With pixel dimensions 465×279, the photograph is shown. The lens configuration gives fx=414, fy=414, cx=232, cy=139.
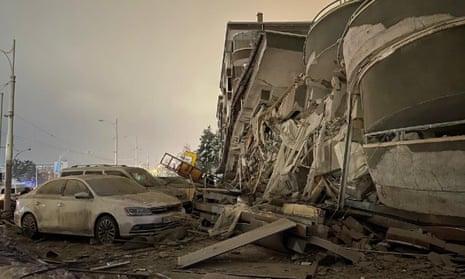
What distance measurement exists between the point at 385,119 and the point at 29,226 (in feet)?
32.3

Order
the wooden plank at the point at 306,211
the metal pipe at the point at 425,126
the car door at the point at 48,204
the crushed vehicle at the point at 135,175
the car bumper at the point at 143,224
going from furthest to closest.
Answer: the crushed vehicle at the point at 135,175 → the car door at the point at 48,204 → the car bumper at the point at 143,224 → the wooden plank at the point at 306,211 → the metal pipe at the point at 425,126

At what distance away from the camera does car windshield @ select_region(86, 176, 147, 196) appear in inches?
422

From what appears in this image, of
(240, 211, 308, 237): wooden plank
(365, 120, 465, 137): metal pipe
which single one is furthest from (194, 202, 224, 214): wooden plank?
(365, 120, 465, 137): metal pipe

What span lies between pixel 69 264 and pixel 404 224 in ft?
19.4

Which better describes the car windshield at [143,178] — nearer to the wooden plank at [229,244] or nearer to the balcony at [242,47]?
the wooden plank at [229,244]

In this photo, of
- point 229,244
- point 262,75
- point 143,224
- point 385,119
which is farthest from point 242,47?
point 229,244

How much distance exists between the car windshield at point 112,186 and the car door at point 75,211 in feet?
0.81

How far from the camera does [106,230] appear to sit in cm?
996

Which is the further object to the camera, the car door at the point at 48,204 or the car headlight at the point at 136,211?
the car door at the point at 48,204

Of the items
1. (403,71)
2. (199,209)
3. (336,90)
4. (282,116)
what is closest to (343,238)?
(403,71)

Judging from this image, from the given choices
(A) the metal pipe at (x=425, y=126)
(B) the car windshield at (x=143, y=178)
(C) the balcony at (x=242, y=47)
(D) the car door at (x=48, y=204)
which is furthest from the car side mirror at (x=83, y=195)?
(C) the balcony at (x=242, y=47)

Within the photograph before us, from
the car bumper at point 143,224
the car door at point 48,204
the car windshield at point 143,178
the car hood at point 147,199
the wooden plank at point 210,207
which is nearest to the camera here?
the car bumper at point 143,224

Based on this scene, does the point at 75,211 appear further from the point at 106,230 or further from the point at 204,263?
the point at 204,263

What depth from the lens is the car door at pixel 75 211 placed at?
1030 centimetres
